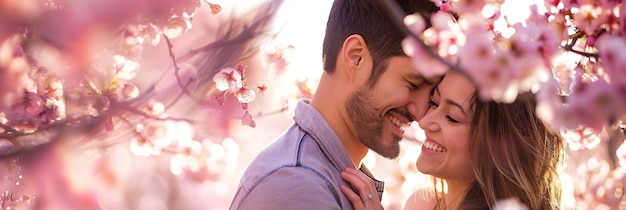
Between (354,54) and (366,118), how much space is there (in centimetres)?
24

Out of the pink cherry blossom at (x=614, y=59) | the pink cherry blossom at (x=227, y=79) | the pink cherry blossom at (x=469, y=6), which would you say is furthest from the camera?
the pink cherry blossom at (x=227, y=79)

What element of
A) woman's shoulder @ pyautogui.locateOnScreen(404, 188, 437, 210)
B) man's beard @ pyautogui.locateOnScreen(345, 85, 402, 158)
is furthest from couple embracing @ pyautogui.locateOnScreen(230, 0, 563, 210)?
woman's shoulder @ pyautogui.locateOnScreen(404, 188, 437, 210)

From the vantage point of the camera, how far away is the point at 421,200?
4.09 m

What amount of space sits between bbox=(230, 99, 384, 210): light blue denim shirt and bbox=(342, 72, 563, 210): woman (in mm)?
359

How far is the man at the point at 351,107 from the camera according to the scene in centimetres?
279

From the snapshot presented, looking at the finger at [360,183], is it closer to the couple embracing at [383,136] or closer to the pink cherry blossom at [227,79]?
the couple embracing at [383,136]

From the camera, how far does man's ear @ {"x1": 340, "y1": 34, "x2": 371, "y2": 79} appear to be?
9.97 ft

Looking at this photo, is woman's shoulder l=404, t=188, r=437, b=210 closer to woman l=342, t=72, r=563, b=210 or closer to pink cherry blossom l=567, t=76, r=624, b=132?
woman l=342, t=72, r=563, b=210

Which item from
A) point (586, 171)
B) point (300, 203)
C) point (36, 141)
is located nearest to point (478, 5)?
point (300, 203)

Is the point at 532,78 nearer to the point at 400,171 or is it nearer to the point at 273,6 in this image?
the point at 273,6

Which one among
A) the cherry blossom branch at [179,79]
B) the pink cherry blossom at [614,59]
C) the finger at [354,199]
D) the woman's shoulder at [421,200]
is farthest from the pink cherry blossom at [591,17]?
the woman's shoulder at [421,200]

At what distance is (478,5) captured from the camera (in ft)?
6.63

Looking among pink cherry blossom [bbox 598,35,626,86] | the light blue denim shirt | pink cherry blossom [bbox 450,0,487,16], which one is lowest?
the light blue denim shirt

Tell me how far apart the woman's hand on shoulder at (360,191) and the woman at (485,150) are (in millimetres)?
428
